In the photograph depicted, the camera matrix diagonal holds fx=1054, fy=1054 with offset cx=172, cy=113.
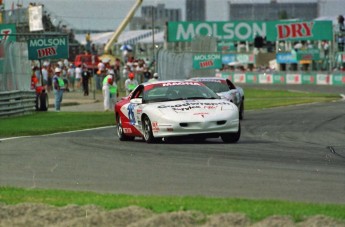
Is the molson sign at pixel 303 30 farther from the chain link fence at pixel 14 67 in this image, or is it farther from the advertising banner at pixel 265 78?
the chain link fence at pixel 14 67

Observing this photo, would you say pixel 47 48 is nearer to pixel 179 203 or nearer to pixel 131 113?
pixel 131 113

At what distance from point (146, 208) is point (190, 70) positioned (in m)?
38.4

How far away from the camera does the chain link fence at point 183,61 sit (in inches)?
1633

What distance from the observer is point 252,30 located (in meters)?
82.2

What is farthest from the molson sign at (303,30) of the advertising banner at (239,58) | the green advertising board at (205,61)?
the green advertising board at (205,61)

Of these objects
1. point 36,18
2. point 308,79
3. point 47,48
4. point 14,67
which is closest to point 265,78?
point 308,79

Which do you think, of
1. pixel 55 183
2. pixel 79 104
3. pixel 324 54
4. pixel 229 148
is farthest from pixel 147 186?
pixel 324 54

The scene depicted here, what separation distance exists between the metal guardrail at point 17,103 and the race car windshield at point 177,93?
431 inches

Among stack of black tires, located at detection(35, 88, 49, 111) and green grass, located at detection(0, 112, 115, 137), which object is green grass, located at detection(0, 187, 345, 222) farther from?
stack of black tires, located at detection(35, 88, 49, 111)

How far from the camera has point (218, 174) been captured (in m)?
13.0

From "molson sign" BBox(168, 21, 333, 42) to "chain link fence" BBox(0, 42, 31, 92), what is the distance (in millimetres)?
38432

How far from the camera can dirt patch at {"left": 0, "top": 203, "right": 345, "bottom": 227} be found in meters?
8.38

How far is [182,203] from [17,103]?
2269 centimetres

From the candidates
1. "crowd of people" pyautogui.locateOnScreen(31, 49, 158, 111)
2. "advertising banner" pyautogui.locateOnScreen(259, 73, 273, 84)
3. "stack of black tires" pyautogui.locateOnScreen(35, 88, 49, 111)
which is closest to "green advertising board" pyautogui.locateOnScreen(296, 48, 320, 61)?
"advertising banner" pyautogui.locateOnScreen(259, 73, 273, 84)
